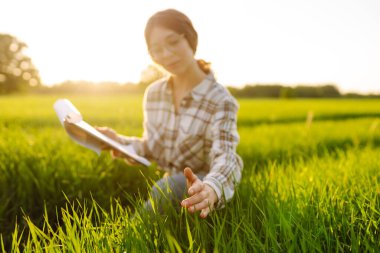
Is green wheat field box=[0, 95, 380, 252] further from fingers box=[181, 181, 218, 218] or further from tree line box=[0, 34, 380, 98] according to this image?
tree line box=[0, 34, 380, 98]

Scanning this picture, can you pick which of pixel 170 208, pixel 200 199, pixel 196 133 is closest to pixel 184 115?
pixel 196 133

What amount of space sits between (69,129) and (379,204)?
1.63 metres

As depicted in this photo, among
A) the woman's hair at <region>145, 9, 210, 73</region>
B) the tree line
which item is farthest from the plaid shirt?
the tree line

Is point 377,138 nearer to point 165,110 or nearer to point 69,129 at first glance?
point 165,110

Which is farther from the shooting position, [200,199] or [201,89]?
[201,89]

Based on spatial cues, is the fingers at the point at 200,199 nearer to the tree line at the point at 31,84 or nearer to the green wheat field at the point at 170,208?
the green wheat field at the point at 170,208

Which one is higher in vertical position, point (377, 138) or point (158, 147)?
point (158, 147)

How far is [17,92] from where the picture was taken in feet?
171

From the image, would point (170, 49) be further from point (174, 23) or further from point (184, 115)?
point (184, 115)

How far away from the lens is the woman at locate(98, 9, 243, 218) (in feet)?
7.20

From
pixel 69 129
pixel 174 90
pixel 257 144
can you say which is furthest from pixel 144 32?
pixel 257 144

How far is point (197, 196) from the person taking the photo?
157 cm

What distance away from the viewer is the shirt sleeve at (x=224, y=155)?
1.84 m

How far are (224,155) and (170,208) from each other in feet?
1.34
